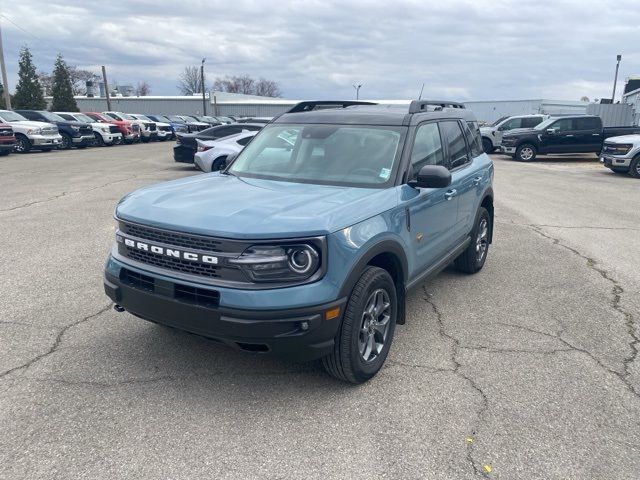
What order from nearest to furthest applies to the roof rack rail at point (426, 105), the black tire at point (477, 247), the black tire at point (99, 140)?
the roof rack rail at point (426, 105)
the black tire at point (477, 247)
the black tire at point (99, 140)

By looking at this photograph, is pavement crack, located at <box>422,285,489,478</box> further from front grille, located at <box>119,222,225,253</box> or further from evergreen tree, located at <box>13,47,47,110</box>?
evergreen tree, located at <box>13,47,47,110</box>

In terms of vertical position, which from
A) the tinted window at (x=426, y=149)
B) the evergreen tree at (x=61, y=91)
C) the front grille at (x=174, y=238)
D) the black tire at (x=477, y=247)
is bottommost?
the black tire at (x=477, y=247)

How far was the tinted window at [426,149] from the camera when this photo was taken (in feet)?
13.9

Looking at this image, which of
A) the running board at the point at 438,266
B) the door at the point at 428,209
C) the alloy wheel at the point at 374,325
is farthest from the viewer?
the running board at the point at 438,266

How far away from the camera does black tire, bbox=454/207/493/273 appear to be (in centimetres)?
581

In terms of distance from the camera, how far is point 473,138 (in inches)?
237

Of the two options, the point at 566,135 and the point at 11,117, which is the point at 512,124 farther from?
the point at 11,117

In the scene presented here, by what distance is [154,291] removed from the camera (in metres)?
3.25

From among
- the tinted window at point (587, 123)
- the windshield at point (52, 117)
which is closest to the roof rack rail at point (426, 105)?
the tinted window at point (587, 123)

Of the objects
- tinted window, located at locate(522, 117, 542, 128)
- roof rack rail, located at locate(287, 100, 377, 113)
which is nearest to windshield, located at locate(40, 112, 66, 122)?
tinted window, located at locate(522, 117, 542, 128)

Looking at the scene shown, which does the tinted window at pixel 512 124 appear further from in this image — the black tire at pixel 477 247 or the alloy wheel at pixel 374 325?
the alloy wheel at pixel 374 325

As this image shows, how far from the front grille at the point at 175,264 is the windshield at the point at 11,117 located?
2241 centimetres

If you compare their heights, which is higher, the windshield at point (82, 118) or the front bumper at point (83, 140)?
the windshield at point (82, 118)

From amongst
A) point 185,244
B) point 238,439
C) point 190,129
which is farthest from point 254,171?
point 190,129
